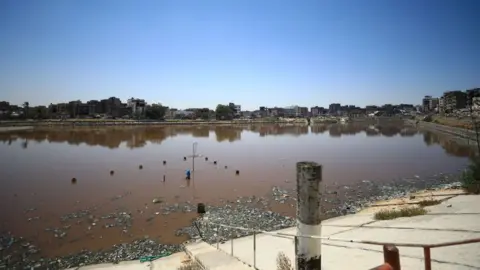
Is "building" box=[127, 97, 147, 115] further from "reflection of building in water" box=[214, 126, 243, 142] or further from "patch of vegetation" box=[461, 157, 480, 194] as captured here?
"patch of vegetation" box=[461, 157, 480, 194]

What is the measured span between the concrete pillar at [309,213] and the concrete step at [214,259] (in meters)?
3.12

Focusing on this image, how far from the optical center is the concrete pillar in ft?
16.3

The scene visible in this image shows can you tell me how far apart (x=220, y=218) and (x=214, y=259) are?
9620 mm

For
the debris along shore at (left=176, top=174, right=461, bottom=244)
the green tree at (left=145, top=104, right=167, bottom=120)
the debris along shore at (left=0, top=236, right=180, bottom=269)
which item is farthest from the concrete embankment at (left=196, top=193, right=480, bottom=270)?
the green tree at (left=145, top=104, right=167, bottom=120)

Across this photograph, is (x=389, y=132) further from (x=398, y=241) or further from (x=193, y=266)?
(x=193, y=266)

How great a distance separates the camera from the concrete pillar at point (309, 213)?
4.95 m

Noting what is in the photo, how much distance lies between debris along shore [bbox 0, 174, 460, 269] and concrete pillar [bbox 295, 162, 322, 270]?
632 centimetres

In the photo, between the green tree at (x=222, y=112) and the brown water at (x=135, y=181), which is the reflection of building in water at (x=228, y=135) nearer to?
the brown water at (x=135, y=181)

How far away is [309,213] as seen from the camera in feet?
16.4

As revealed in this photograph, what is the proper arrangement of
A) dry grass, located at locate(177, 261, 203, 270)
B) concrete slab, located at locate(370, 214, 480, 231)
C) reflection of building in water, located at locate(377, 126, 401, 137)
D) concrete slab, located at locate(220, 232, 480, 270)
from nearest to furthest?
concrete slab, located at locate(220, 232, 480, 270) < dry grass, located at locate(177, 261, 203, 270) < concrete slab, located at locate(370, 214, 480, 231) < reflection of building in water, located at locate(377, 126, 401, 137)

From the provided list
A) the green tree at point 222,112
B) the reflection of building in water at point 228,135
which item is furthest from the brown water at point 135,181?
the green tree at point 222,112

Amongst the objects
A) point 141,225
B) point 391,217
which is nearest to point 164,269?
point 141,225

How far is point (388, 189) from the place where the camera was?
25656 mm

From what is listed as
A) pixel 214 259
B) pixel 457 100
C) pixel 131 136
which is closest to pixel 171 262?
pixel 214 259
